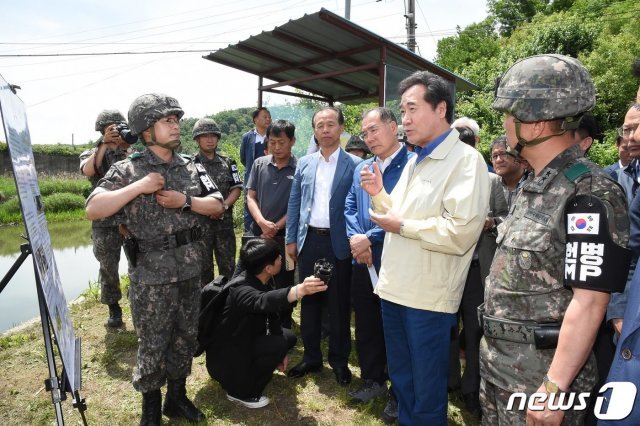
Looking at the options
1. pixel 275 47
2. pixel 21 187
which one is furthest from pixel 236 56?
pixel 21 187

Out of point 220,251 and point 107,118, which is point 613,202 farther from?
point 107,118

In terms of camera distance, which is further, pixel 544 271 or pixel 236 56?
pixel 236 56

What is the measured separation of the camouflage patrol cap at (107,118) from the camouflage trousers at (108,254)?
1.03 metres

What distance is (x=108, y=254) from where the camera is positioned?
440 centimetres

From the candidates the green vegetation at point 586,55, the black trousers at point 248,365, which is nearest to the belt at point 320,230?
the black trousers at point 248,365

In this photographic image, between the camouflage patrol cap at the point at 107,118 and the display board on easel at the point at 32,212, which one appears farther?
the camouflage patrol cap at the point at 107,118

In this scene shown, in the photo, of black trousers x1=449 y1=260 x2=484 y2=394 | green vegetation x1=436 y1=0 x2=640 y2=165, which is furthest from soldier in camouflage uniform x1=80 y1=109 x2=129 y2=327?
green vegetation x1=436 y1=0 x2=640 y2=165

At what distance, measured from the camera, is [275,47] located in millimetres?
6340

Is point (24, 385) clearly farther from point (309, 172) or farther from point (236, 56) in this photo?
point (236, 56)

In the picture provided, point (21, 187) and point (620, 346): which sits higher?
point (21, 187)

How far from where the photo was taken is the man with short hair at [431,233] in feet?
7.02

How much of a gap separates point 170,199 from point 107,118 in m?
2.26

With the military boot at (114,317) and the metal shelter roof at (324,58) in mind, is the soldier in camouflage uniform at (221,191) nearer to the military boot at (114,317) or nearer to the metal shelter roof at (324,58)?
the military boot at (114,317)

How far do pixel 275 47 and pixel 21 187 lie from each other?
507 cm
